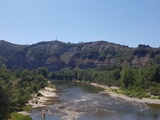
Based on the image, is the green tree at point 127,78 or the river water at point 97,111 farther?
the green tree at point 127,78

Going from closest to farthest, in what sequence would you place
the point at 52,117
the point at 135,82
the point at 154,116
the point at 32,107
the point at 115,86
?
the point at 52,117 < the point at 154,116 < the point at 32,107 < the point at 135,82 < the point at 115,86

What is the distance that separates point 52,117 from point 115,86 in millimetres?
90327

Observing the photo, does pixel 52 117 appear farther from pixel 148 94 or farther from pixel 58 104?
pixel 148 94

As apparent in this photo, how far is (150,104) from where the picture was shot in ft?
309

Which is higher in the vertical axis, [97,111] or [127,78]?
[127,78]

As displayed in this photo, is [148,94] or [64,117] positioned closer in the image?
[64,117]

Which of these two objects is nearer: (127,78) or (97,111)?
(97,111)

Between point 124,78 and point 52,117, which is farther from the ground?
point 124,78

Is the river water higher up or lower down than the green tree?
lower down

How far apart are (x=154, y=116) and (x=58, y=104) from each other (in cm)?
3017

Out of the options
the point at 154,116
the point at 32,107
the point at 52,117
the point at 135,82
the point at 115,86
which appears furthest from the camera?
the point at 115,86

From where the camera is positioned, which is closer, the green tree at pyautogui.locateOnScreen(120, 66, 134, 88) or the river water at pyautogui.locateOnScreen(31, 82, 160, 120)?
the river water at pyautogui.locateOnScreen(31, 82, 160, 120)

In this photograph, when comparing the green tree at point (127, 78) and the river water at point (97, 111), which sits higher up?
the green tree at point (127, 78)

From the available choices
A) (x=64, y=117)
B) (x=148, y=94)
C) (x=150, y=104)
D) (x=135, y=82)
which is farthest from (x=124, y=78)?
(x=64, y=117)
